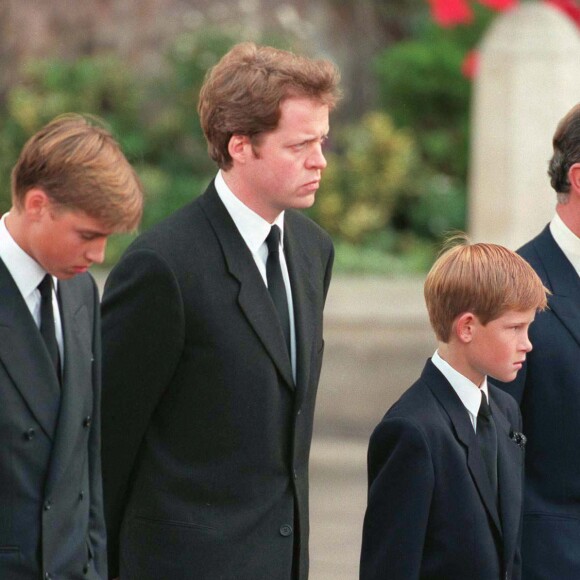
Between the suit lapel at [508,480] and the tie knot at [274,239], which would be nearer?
the suit lapel at [508,480]

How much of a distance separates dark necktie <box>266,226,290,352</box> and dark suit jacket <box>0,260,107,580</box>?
54cm

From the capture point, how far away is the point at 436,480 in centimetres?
322

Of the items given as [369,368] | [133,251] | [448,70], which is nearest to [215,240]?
[133,251]

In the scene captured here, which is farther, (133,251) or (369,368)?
(369,368)

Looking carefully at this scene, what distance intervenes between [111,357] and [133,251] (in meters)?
0.27

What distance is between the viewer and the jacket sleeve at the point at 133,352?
339 centimetres

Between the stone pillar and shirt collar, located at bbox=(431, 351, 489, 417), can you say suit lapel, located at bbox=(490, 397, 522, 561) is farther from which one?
the stone pillar

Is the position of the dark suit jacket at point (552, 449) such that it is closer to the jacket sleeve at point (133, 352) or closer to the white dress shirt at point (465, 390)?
the white dress shirt at point (465, 390)

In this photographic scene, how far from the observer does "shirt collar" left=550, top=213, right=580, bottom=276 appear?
3725 millimetres

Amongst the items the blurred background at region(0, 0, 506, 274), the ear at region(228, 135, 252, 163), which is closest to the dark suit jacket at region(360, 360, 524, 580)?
the ear at region(228, 135, 252, 163)

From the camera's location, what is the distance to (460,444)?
129 inches

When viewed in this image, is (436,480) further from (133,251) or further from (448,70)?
(448,70)

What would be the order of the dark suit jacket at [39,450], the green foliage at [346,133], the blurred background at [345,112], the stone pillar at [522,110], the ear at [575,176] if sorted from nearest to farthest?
the dark suit jacket at [39,450], the ear at [575,176], the stone pillar at [522,110], the blurred background at [345,112], the green foliage at [346,133]

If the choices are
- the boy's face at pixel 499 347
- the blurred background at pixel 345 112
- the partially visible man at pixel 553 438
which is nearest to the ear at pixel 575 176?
the partially visible man at pixel 553 438
